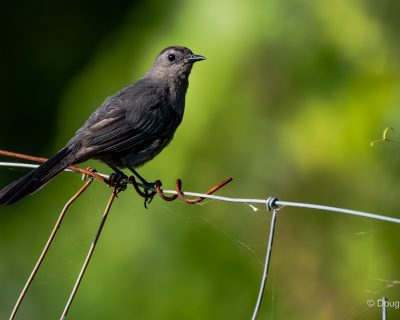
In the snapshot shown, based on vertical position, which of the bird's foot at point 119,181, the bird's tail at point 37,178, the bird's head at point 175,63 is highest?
the bird's head at point 175,63

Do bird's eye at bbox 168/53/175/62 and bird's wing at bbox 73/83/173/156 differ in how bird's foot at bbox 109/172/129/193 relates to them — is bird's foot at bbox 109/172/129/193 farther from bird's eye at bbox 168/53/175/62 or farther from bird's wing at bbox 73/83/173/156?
bird's eye at bbox 168/53/175/62

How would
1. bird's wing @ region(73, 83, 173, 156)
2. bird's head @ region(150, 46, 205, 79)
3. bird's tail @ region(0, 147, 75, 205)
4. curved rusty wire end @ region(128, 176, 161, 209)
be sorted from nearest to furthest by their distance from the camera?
bird's tail @ region(0, 147, 75, 205), curved rusty wire end @ region(128, 176, 161, 209), bird's wing @ region(73, 83, 173, 156), bird's head @ region(150, 46, 205, 79)

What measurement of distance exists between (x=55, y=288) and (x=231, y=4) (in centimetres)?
272

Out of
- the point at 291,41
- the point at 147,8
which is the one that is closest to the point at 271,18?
the point at 291,41

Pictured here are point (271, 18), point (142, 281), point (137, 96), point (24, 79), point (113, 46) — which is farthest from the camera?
point (24, 79)

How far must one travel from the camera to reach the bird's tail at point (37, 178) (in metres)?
4.21

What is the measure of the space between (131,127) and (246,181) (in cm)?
167

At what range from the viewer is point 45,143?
8000mm

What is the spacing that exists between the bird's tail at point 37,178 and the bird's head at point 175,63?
1260 millimetres

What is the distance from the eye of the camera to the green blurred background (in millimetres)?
6078

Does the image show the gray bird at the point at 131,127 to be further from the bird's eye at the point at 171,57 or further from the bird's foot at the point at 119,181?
the bird's foot at the point at 119,181

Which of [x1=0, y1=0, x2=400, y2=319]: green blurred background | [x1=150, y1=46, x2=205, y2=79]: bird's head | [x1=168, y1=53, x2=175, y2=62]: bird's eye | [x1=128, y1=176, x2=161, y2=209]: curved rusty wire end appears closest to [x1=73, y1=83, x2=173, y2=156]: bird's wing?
[x1=128, y1=176, x2=161, y2=209]: curved rusty wire end

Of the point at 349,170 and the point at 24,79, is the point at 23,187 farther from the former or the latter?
the point at 24,79

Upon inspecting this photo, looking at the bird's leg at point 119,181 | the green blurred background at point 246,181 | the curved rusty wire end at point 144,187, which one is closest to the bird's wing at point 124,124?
the bird's leg at point 119,181
